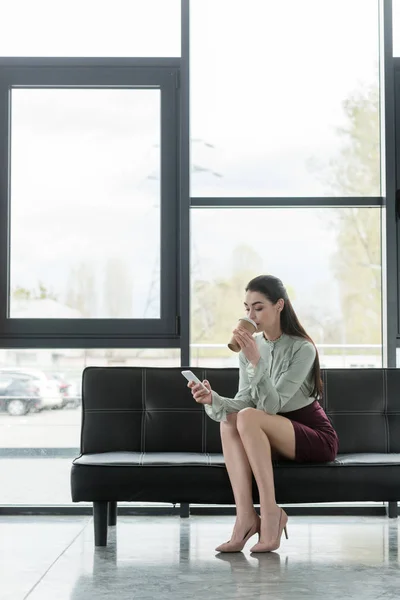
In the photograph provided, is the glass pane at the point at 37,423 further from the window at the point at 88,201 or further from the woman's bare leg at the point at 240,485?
the woman's bare leg at the point at 240,485

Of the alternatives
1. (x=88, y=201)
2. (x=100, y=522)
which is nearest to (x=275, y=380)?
(x=100, y=522)

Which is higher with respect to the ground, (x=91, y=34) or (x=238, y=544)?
(x=91, y=34)

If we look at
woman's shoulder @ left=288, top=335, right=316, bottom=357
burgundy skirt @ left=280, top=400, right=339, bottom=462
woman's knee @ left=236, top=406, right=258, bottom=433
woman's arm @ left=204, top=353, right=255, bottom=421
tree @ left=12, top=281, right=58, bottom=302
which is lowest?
burgundy skirt @ left=280, top=400, right=339, bottom=462

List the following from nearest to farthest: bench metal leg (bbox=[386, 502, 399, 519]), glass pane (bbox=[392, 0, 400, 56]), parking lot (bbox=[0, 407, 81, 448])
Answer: bench metal leg (bbox=[386, 502, 399, 519]), parking lot (bbox=[0, 407, 81, 448]), glass pane (bbox=[392, 0, 400, 56])

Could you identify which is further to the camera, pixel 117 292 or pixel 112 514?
pixel 117 292

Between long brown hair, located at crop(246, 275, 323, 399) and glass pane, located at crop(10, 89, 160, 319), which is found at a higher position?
glass pane, located at crop(10, 89, 160, 319)

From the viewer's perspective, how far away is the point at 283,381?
3.36m

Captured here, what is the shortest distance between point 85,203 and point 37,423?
3.94 feet

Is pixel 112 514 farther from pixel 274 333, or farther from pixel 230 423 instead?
pixel 274 333

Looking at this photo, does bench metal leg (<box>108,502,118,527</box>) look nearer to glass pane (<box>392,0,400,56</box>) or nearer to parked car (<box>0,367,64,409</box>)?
parked car (<box>0,367,64,409</box>)

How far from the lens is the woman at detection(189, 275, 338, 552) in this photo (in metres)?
3.18

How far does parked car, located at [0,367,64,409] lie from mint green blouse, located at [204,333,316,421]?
1117 mm

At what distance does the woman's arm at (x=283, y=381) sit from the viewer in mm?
3270

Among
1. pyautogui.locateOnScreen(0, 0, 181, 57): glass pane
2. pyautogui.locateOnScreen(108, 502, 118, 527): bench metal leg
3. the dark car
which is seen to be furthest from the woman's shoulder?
pyautogui.locateOnScreen(0, 0, 181, 57): glass pane
